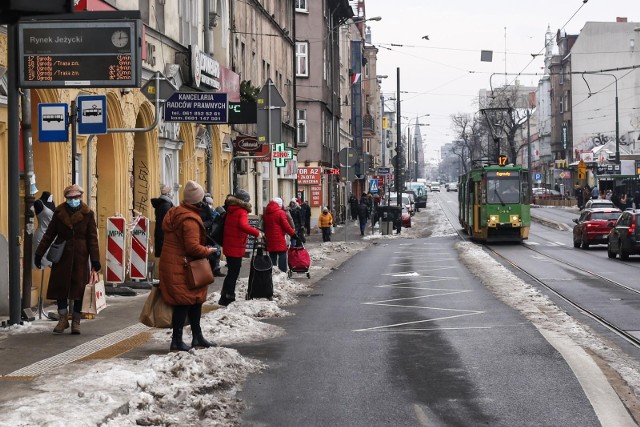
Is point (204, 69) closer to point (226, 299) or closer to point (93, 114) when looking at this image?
point (226, 299)

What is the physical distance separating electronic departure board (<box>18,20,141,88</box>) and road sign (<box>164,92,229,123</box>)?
5713 mm

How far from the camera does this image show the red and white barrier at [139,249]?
20.4 m

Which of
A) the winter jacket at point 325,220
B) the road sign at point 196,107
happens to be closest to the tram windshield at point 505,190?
the winter jacket at point 325,220

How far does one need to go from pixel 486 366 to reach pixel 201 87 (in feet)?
65.0

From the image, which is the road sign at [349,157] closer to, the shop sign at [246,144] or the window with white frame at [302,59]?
the shop sign at [246,144]

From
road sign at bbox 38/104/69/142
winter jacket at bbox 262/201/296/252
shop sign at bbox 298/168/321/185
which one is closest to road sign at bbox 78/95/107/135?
road sign at bbox 38/104/69/142

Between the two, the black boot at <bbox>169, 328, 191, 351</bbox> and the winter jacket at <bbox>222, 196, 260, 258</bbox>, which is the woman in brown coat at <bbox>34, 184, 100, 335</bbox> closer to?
the black boot at <bbox>169, 328, 191, 351</bbox>

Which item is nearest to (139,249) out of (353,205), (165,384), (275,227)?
(275,227)

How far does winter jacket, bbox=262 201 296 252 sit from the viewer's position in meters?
21.1

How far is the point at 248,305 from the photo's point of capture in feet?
54.0

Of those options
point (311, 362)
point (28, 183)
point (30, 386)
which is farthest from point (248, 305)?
point (30, 386)

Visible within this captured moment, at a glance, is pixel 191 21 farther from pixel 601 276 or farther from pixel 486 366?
pixel 486 366

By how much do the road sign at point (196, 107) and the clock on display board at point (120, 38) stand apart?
18.8ft

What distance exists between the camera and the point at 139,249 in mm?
20453
